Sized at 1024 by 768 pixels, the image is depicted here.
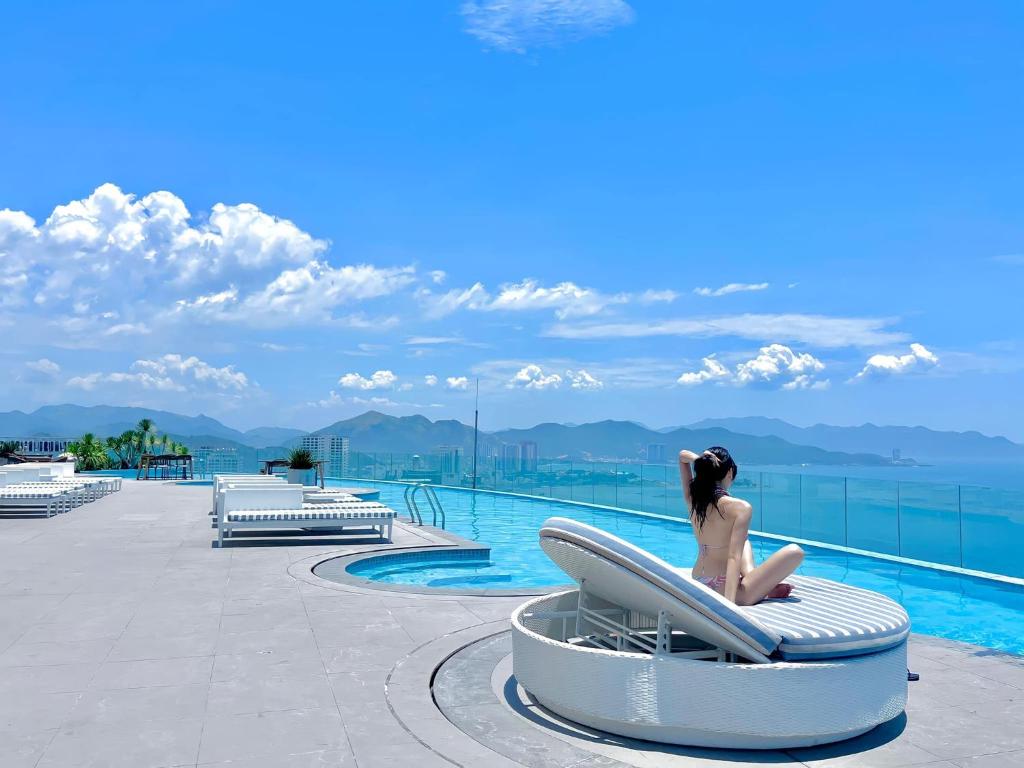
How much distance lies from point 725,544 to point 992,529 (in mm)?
9948

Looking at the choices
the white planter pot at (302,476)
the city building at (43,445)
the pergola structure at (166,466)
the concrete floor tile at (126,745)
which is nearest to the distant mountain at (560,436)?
the city building at (43,445)

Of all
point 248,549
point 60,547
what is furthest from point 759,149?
point 60,547

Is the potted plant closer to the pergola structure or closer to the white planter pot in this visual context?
the white planter pot

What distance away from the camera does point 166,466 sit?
2756 cm

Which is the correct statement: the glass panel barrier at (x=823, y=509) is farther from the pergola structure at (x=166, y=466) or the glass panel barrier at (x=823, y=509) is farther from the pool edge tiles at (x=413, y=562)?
the pergola structure at (x=166, y=466)

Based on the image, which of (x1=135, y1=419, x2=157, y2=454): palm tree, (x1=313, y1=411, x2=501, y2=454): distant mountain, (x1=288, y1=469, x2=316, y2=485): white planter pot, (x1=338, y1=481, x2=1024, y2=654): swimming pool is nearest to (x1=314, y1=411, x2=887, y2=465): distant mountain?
(x1=313, y1=411, x2=501, y2=454): distant mountain

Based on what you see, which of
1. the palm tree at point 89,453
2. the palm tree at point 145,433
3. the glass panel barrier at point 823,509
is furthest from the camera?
the palm tree at point 145,433

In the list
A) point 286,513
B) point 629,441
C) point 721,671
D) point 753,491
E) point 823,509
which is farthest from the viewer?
point 629,441

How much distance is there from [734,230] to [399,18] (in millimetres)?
18966

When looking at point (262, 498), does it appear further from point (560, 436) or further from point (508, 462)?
point (560, 436)

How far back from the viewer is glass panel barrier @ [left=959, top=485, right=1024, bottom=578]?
11.1 metres

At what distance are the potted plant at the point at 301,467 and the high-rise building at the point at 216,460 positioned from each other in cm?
951

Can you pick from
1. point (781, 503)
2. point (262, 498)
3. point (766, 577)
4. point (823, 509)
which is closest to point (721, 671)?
point (766, 577)

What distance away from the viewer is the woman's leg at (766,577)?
363 cm
